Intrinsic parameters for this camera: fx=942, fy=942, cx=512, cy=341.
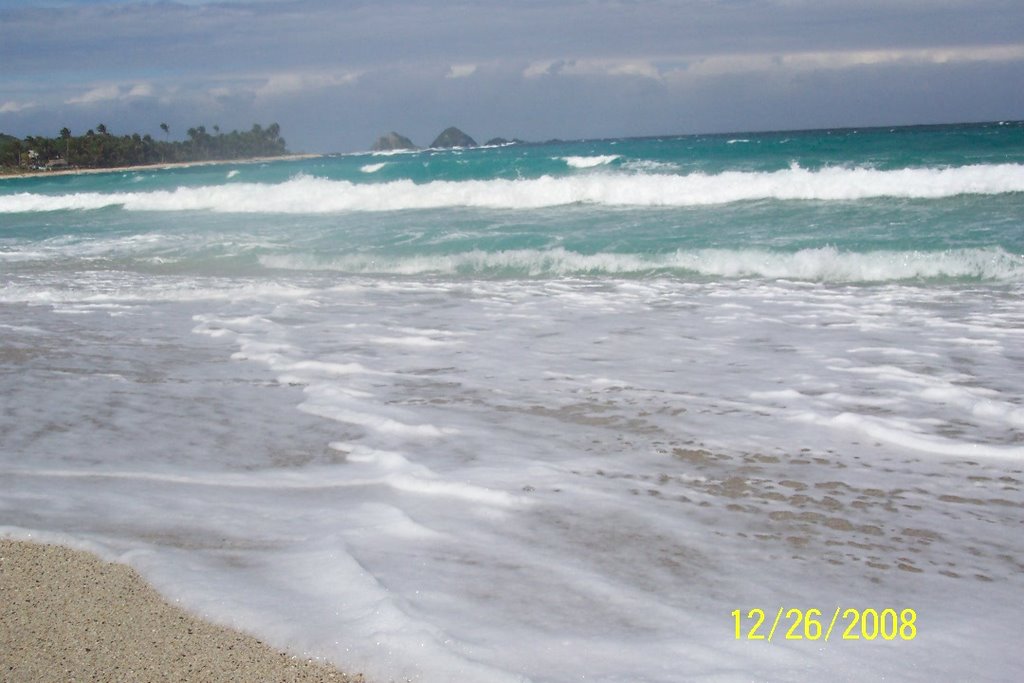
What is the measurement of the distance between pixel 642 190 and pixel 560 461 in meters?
15.7

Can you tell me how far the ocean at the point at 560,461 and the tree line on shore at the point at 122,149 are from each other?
90220 millimetres

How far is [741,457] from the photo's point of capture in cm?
417

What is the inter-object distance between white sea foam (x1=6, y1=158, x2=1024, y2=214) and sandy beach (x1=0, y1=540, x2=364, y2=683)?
16291mm

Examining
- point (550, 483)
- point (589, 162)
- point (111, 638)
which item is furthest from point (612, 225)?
point (589, 162)

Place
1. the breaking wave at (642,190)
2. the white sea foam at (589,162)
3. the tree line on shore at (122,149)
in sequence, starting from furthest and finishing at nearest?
the tree line on shore at (122,149)
the white sea foam at (589,162)
the breaking wave at (642,190)

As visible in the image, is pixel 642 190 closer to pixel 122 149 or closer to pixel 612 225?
pixel 612 225

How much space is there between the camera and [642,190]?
19203 mm

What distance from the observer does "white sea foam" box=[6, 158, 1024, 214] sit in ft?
56.8

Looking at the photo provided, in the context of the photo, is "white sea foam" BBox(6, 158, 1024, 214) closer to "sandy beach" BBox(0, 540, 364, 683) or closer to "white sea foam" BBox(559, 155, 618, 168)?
"white sea foam" BBox(559, 155, 618, 168)

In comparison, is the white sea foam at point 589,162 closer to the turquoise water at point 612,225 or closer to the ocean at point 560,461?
the turquoise water at point 612,225

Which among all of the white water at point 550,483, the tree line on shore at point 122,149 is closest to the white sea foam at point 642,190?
the white water at point 550,483

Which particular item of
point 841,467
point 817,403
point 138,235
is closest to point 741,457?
point 841,467

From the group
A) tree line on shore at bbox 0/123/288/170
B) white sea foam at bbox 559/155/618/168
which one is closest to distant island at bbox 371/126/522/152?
tree line on shore at bbox 0/123/288/170

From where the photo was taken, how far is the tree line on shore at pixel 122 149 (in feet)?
297
